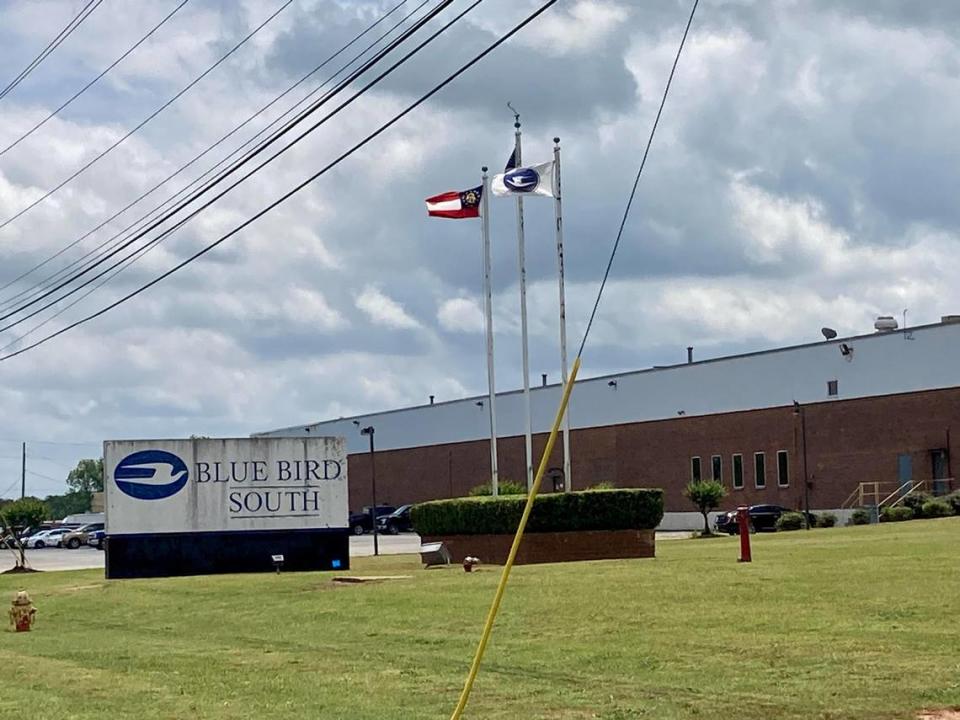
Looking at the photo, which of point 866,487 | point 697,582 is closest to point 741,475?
point 866,487

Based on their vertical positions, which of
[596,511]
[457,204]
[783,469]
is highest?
[457,204]

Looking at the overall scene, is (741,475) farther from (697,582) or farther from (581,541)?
(697,582)

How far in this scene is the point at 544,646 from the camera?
17.4 m

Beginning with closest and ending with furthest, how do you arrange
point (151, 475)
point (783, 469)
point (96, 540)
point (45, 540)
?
point (151, 475) < point (783, 469) < point (96, 540) < point (45, 540)

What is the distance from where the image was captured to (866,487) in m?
65.0

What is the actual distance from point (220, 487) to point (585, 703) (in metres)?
28.2

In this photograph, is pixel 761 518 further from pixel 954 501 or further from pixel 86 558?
pixel 86 558

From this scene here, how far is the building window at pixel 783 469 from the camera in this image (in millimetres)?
69375

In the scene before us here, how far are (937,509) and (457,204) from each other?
85.9 feet

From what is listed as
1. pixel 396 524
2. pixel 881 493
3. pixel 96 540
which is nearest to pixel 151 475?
pixel 881 493

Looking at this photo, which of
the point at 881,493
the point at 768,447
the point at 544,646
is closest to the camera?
the point at 544,646

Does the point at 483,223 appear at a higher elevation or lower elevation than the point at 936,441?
higher

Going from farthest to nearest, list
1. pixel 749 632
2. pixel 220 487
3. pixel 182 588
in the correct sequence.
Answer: pixel 220 487, pixel 182 588, pixel 749 632

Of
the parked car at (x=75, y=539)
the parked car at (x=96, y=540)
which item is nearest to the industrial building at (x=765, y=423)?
the parked car at (x=96, y=540)
